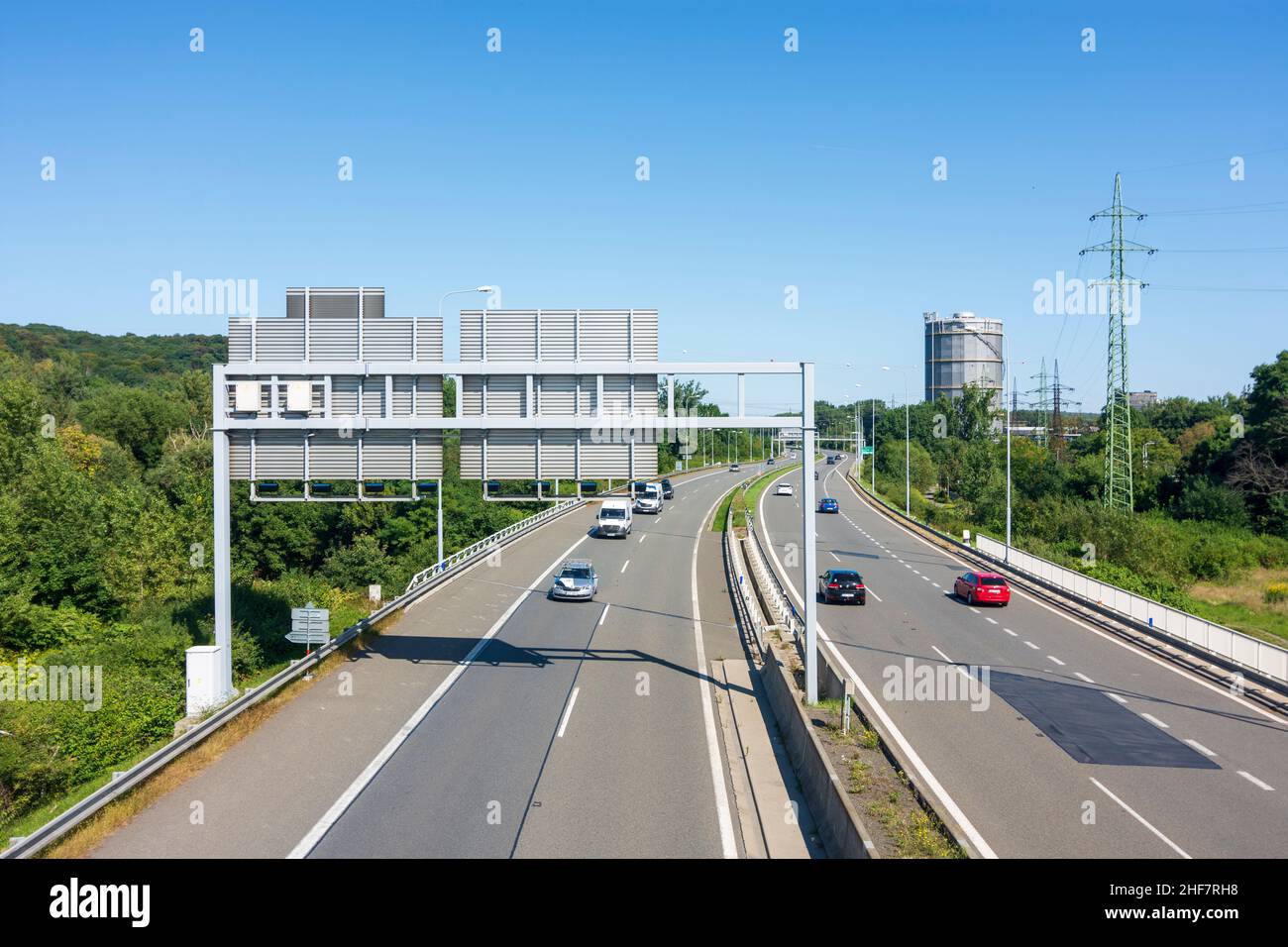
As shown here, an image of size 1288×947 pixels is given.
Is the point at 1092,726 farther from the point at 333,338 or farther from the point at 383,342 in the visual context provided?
the point at 333,338

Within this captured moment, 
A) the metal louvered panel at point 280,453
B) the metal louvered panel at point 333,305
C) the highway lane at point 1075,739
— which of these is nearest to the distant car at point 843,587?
the highway lane at point 1075,739

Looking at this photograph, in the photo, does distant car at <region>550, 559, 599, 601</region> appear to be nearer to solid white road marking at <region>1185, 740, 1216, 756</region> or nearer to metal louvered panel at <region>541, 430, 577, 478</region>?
metal louvered panel at <region>541, 430, 577, 478</region>

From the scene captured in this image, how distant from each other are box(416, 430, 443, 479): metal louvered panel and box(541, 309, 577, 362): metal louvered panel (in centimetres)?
281

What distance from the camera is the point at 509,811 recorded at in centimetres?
1220

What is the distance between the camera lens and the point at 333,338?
731 inches

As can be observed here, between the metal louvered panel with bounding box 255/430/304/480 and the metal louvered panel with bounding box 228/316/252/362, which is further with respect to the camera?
the metal louvered panel with bounding box 255/430/304/480

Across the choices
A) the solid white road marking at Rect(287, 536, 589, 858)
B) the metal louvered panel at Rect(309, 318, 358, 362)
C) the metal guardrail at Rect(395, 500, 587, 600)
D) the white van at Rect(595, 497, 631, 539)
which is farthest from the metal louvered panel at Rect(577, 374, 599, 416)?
the white van at Rect(595, 497, 631, 539)

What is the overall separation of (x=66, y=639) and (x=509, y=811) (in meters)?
27.0

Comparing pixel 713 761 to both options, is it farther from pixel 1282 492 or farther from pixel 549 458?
pixel 1282 492

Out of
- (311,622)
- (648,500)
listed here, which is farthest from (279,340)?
(648,500)

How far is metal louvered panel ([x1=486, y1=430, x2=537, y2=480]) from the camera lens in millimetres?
18719

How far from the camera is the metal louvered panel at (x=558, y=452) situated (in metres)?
18.6

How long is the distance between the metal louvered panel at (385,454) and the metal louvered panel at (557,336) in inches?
135
